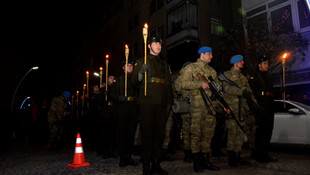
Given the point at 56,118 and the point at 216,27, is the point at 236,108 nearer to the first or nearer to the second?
the point at 56,118

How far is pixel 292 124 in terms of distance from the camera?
7.06 meters

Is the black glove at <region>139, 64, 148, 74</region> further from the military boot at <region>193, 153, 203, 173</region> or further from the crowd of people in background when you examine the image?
the military boot at <region>193, 153, 203, 173</region>

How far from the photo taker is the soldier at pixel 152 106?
413 centimetres

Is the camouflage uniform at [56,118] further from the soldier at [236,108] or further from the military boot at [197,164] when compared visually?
the soldier at [236,108]

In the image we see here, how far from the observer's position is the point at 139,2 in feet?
93.6

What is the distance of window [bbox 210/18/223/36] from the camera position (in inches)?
882

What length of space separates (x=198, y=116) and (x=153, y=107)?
91 cm

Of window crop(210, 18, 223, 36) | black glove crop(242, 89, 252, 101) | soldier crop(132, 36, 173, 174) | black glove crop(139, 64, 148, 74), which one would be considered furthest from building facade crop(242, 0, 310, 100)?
black glove crop(139, 64, 148, 74)

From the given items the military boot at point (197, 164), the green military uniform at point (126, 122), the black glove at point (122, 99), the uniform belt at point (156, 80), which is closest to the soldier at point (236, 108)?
the military boot at point (197, 164)

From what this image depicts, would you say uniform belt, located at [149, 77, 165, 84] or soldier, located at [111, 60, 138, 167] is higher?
uniform belt, located at [149, 77, 165, 84]

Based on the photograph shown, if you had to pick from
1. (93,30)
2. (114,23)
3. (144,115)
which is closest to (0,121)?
(144,115)

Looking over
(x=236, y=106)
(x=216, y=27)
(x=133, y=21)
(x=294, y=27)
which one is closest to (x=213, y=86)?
(x=236, y=106)

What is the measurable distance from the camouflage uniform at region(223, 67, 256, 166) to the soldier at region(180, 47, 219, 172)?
1.74 ft

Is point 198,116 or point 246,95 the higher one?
point 246,95
